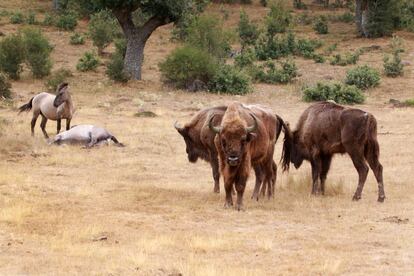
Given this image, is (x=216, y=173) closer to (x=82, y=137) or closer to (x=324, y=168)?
(x=324, y=168)

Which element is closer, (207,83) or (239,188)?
(239,188)

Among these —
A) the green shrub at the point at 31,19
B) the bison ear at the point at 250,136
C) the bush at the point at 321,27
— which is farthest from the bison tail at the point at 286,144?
the bush at the point at 321,27

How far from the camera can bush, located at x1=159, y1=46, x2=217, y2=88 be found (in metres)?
30.2

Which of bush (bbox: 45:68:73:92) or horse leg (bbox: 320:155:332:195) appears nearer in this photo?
horse leg (bbox: 320:155:332:195)

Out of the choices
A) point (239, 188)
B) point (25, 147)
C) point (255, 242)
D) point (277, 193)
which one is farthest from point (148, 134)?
point (255, 242)

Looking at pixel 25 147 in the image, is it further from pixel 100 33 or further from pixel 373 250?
pixel 100 33

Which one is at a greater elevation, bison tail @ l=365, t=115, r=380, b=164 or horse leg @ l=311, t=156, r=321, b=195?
bison tail @ l=365, t=115, r=380, b=164

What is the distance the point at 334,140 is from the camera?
42.8 ft

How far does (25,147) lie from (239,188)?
24.6 feet

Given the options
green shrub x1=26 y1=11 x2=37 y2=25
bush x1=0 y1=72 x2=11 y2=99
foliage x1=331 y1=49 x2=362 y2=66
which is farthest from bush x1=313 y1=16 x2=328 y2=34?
bush x1=0 y1=72 x2=11 y2=99

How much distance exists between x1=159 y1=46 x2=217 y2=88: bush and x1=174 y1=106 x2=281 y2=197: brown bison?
1667 cm

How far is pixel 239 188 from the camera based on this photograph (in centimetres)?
1149

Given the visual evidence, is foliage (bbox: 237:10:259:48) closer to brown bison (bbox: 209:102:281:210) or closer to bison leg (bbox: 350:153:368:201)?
bison leg (bbox: 350:153:368:201)

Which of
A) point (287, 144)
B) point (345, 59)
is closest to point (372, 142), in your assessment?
point (287, 144)
